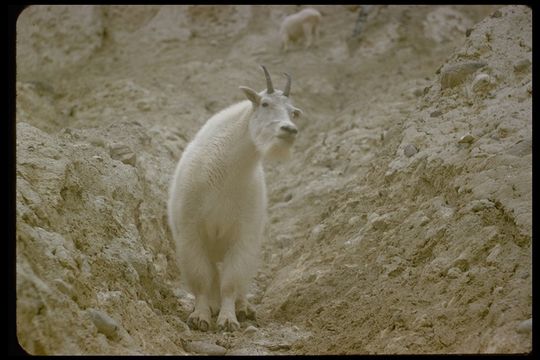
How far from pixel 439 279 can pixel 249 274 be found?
83.8 inches

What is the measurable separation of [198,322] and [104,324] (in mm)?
1968

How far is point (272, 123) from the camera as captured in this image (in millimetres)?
7352

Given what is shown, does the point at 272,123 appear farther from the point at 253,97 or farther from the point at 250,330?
the point at 250,330

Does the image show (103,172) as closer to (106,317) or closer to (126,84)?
(106,317)

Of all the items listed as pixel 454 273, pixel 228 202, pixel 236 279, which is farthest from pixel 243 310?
pixel 454 273

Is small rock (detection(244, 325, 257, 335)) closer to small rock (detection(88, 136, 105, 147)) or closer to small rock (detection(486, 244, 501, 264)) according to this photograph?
small rock (detection(486, 244, 501, 264))

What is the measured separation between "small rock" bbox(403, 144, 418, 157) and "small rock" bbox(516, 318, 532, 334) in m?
3.66

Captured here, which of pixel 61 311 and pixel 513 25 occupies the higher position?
pixel 513 25

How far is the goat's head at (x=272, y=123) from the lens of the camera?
284 inches

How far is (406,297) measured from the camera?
6.29 m

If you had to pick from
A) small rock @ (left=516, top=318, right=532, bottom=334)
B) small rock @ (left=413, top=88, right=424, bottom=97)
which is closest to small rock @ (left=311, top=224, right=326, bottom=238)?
small rock @ (left=413, top=88, right=424, bottom=97)

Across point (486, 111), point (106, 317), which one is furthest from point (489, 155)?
point (106, 317)

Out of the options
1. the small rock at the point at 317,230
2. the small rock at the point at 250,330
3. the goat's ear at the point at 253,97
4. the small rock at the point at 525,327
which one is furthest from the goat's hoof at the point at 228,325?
the small rock at the point at 525,327

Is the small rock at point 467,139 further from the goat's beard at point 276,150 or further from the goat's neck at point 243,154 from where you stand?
the goat's neck at point 243,154
